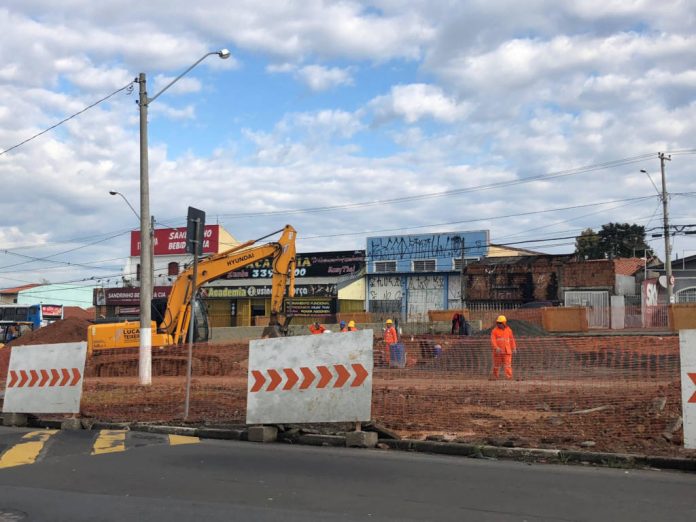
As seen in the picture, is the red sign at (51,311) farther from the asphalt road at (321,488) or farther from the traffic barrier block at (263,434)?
the asphalt road at (321,488)

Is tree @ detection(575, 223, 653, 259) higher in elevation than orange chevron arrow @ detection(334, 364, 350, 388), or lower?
higher

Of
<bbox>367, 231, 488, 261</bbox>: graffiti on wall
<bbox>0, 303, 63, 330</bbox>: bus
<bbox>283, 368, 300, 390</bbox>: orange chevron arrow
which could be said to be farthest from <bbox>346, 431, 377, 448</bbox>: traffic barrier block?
<bbox>0, 303, 63, 330</bbox>: bus

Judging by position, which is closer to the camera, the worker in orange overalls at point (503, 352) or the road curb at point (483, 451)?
the road curb at point (483, 451)

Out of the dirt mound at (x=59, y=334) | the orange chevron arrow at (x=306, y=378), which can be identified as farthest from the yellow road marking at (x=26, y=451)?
the dirt mound at (x=59, y=334)

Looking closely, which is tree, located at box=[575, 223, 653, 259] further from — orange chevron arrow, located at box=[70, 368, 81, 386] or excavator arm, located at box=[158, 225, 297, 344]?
orange chevron arrow, located at box=[70, 368, 81, 386]

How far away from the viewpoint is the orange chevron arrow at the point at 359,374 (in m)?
9.90

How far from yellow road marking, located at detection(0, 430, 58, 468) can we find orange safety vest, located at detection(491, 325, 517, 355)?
9.03 m

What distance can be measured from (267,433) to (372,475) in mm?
2970

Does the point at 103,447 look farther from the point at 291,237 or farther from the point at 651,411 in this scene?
the point at 291,237

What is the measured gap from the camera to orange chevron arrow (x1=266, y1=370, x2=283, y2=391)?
34.5 feet

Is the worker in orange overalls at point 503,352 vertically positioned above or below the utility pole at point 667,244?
below

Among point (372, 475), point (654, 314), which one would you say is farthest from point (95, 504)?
point (654, 314)

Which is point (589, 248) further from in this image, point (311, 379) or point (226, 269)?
point (311, 379)

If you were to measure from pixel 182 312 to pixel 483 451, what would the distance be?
16328mm
